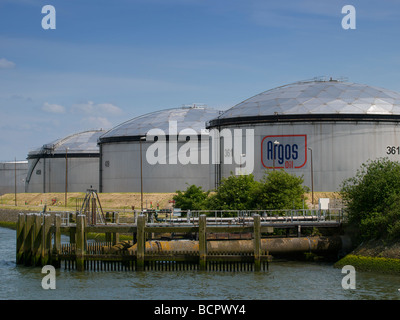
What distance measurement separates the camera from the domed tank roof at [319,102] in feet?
260

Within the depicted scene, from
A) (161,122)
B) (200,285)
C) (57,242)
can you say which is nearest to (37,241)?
(57,242)

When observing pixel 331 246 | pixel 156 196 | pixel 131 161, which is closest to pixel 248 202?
pixel 331 246

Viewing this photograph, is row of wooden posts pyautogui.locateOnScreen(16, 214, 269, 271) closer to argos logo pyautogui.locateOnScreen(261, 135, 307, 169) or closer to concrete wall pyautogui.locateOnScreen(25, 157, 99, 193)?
argos logo pyautogui.locateOnScreen(261, 135, 307, 169)

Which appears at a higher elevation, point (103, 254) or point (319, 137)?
point (319, 137)

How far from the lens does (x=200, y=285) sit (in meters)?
40.6

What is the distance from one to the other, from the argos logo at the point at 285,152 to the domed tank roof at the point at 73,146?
56.8 metres

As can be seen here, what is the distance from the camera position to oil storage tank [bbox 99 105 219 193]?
10325 cm

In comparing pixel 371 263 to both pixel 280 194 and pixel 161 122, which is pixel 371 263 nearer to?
pixel 280 194

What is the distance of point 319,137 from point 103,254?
37963 mm

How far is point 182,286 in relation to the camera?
40312mm

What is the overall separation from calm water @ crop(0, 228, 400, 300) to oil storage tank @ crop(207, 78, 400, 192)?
3106cm

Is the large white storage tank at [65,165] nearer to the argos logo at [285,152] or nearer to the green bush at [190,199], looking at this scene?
the green bush at [190,199]

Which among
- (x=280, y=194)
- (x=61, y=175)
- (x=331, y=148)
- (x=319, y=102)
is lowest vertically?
(x=280, y=194)

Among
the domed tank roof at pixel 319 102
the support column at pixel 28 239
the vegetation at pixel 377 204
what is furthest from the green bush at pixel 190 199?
the support column at pixel 28 239
